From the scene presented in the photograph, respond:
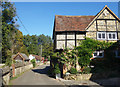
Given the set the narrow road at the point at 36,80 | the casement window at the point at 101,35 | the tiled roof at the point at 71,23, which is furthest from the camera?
the tiled roof at the point at 71,23

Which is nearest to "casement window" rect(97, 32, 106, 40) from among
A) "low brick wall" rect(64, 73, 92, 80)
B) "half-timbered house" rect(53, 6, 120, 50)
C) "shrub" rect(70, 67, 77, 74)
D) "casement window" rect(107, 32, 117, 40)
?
"half-timbered house" rect(53, 6, 120, 50)

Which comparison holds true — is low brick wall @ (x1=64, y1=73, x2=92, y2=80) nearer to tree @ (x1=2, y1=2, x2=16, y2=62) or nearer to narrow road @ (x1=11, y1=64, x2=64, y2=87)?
narrow road @ (x1=11, y1=64, x2=64, y2=87)

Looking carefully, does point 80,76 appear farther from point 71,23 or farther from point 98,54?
point 71,23

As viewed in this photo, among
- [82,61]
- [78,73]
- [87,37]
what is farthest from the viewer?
[87,37]

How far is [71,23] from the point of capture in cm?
2122

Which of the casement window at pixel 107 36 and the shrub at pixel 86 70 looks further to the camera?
the casement window at pixel 107 36

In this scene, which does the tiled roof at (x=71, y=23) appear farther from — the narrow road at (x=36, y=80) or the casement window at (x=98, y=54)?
the narrow road at (x=36, y=80)

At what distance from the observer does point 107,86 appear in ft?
36.5

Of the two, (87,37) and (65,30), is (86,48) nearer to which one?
(87,37)

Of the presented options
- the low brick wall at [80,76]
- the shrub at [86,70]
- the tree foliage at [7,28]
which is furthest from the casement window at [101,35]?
the tree foliage at [7,28]

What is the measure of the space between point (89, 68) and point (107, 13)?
8619 millimetres

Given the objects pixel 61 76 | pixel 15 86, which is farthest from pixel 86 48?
pixel 15 86

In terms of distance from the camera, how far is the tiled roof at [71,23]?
2006 cm

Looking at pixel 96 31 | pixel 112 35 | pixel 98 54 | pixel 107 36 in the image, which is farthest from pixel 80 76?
pixel 112 35
